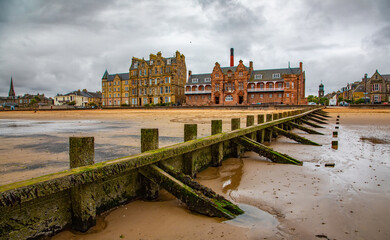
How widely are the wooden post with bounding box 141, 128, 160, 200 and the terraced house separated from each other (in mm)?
61755

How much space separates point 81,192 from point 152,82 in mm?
68691

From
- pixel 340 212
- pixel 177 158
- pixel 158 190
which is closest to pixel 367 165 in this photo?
pixel 340 212

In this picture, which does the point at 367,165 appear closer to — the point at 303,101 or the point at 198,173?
the point at 198,173

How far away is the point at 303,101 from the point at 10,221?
63.4 meters

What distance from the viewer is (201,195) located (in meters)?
3.46

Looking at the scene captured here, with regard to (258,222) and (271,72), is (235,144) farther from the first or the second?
(271,72)

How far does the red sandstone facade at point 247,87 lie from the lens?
187ft

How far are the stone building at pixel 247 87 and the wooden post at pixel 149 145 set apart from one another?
56570 millimetres

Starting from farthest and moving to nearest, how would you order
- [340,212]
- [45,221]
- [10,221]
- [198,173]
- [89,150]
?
1. [198,173]
2. [340,212]
3. [89,150]
4. [45,221]
5. [10,221]

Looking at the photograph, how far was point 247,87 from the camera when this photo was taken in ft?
200

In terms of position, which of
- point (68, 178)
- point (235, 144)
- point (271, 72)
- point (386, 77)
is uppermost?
point (386, 77)

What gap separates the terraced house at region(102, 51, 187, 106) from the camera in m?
66.6

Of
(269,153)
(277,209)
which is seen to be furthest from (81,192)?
(269,153)

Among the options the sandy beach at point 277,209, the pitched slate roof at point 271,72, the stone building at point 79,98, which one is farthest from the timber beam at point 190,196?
the stone building at point 79,98
